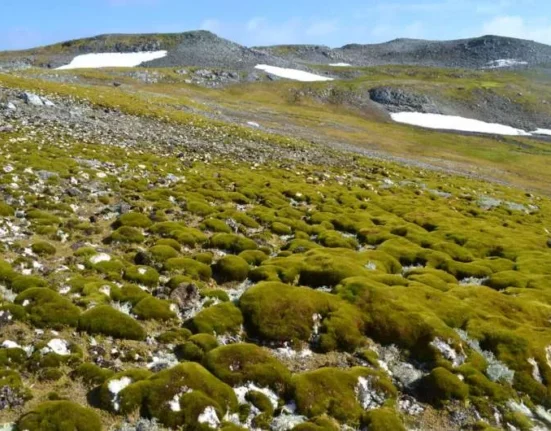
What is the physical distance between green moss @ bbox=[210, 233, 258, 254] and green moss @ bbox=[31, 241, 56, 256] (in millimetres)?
6860

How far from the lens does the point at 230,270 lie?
19531 mm

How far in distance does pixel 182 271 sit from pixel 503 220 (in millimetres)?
32031

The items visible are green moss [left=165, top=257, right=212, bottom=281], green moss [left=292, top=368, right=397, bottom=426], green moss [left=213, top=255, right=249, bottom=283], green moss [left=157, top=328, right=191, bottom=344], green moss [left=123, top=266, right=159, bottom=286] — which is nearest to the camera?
green moss [left=292, top=368, right=397, bottom=426]

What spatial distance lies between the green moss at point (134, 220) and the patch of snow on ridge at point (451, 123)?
476 feet

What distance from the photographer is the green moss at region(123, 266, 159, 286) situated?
57.4 ft

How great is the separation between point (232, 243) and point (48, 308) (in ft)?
32.4

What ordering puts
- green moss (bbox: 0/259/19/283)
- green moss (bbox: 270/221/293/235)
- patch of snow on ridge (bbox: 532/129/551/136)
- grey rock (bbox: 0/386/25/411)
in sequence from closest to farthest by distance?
grey rock (bbox: 0/386/25/411), green moss (bbox: 0/259/19/283), green moss (bbox: 270/221/293/235), patch of snow on ridge (bbox: 532/129/551/136)

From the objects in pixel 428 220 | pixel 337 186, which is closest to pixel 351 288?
pixel 428 220

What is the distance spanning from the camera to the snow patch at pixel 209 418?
11008 mm

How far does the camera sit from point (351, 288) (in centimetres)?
1847

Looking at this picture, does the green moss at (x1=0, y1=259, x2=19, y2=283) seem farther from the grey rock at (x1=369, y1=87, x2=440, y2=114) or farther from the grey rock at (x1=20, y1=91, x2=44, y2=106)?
the grey rock at (x1=369, y1=87, x2=440, y2=114)

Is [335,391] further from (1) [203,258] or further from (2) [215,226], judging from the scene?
(2) [215,226]

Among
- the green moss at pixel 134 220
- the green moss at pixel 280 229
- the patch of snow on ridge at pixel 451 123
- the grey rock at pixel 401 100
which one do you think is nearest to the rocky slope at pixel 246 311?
the green moss at pixel 134 220

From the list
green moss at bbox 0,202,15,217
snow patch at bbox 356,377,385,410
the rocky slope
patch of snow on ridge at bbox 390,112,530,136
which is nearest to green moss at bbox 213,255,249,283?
the rocky slope
